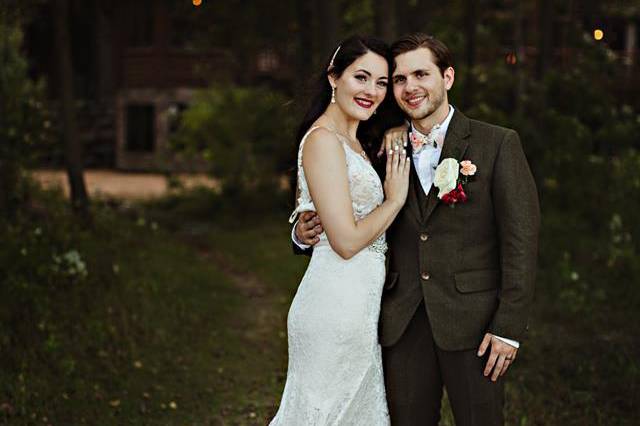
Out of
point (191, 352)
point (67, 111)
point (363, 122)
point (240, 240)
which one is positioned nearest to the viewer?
point (363, 122)

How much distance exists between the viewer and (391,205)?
3848 millimetres

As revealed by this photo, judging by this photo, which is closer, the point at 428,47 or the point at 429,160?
the point at 428,47

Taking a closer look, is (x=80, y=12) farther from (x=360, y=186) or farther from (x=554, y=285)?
(x=360, y=186)

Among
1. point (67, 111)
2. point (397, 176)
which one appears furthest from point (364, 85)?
point (67, 111)

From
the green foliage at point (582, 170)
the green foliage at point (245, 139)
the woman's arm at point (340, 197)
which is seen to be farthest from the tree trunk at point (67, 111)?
the woman's arm at point (340, 197)

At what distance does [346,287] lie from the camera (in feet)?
13.0

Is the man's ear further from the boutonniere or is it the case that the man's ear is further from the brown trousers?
the brown trousers

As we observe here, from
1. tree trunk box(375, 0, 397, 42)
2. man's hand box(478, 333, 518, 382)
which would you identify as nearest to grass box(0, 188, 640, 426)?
man's hand box(478, 333, 518, 382)

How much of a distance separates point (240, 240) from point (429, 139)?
929 centimetres

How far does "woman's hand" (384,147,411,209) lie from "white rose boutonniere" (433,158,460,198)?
6.7 inches

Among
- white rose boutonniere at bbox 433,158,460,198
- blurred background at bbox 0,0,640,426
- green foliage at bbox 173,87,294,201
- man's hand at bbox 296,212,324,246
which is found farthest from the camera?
green foliage at bbox 173,87,294,201

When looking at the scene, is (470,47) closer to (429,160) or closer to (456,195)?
(429,160)

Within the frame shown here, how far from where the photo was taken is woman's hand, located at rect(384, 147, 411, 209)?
3871 millimetres

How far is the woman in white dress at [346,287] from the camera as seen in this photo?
393 centimetres
